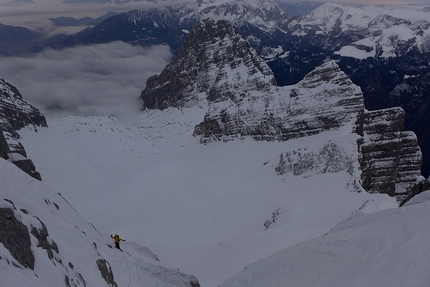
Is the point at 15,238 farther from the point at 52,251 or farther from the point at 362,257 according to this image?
the point at 362,257

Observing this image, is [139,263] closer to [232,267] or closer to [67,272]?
[67,272]

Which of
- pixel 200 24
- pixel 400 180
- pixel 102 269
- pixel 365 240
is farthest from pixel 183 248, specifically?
pixel 200 24

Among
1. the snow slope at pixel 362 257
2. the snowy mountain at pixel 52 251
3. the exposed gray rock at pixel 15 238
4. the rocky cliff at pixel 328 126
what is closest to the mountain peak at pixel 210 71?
the rocky cliff at pixel 328 126

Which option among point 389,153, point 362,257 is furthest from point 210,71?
point 362,257

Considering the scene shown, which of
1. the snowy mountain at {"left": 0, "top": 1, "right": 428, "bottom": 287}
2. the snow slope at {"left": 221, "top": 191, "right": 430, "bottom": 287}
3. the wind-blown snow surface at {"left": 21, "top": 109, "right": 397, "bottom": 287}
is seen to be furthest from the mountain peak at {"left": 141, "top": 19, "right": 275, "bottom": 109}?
the snow slope at {"left": 221, "top": 191, "right": 430, "bottom": 287}

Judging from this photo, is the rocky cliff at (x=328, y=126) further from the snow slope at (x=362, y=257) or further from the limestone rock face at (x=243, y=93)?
the snow slope at (x=362, y=257)

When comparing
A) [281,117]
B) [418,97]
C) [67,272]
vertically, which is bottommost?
[418,97]
